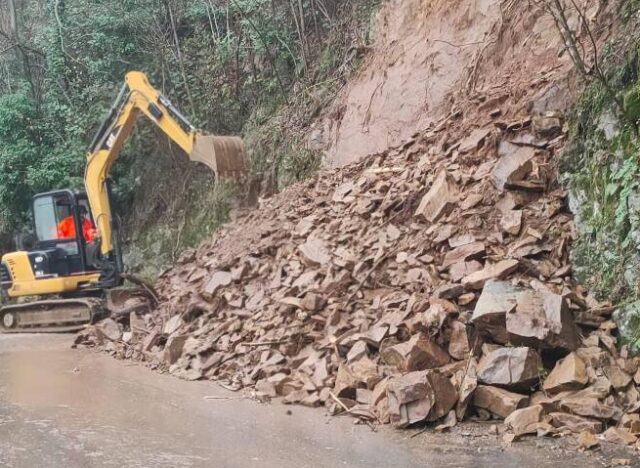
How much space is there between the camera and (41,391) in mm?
6742

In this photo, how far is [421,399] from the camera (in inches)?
203

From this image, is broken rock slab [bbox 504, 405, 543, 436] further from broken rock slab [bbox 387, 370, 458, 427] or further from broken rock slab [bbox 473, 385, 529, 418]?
broken rock slab [bbox 387, 370, 458, 427]

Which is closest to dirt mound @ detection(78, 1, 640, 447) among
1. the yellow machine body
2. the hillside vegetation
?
the yellow machine body

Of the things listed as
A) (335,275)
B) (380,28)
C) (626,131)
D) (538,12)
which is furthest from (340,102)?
(626,131)

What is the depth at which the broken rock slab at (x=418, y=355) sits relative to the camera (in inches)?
226

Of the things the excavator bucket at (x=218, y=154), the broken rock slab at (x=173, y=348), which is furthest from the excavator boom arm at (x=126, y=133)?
the broken rock slab at (x=173, y=348)

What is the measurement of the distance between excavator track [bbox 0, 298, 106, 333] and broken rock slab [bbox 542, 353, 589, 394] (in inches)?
302

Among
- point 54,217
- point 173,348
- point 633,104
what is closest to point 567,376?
point 633,104

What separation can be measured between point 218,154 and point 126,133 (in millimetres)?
2384

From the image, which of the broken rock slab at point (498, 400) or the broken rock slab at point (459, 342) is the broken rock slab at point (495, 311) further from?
the broken rock slab at point (498, 400)

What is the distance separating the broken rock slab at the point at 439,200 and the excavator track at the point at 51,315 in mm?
5800

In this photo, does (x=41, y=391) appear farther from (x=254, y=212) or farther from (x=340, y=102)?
(x=340, y=102)

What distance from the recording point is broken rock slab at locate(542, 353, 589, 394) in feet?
16.8

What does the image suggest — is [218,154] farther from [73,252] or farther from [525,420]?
[525,420]
